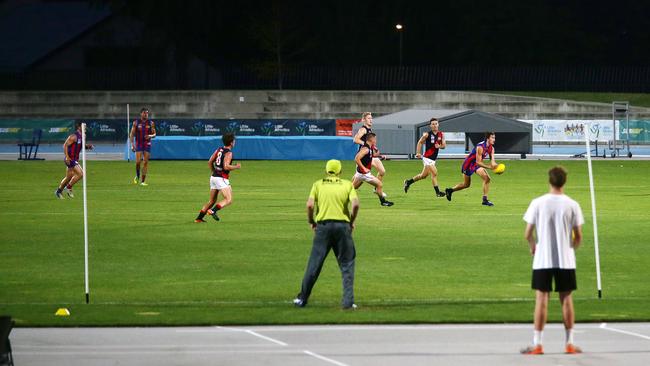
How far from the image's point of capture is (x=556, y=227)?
40.6 ft

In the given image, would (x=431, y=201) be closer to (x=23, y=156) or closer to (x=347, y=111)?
(x=23, y=156)

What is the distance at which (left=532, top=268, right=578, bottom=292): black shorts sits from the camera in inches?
488

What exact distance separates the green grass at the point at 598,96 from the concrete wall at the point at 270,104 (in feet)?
15.1

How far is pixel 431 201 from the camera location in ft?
106

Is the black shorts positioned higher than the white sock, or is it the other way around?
the black shorts

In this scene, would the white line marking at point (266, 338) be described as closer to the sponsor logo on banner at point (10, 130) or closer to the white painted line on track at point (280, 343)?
the white painted line on track at point (280, 343)

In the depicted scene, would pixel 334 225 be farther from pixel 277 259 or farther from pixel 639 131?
pixel 639 131

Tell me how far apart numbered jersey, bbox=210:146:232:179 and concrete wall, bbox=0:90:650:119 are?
45.2 metres

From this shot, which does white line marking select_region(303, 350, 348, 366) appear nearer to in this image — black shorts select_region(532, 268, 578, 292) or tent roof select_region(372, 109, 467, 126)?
black shorts select_region(532, 268, 578, 292)

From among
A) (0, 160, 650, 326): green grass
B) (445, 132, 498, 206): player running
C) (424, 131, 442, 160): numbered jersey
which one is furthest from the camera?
(424, 131, 442, 160): numbered jersey

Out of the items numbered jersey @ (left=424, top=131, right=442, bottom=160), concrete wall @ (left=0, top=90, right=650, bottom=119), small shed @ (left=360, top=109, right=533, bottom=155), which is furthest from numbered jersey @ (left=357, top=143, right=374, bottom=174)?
concrete wall @ (left=0, top=90, right=650, bottom=119)

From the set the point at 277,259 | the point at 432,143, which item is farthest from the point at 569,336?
the point at 432,143
